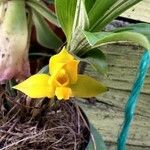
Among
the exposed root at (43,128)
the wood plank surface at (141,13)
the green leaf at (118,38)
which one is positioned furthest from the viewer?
the wood plank surface at (141,13)

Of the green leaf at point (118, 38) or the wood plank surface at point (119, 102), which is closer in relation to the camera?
the green leaf at point (118, 38)

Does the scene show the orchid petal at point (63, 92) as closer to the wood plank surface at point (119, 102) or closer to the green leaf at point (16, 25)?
the green leaf at point (16, 25)

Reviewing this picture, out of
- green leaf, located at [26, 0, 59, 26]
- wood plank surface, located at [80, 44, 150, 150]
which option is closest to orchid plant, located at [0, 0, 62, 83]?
green leaf, located at [26, 0, 59, 26]

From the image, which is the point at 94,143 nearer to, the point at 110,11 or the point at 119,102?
the point at 110,11

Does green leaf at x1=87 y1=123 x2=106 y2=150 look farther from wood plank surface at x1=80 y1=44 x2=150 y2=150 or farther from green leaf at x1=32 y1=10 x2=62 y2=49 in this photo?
wood plank surface at x1=80 y1=44 x2=150 y2=150

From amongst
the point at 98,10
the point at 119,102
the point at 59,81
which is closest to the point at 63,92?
the point at 59,81

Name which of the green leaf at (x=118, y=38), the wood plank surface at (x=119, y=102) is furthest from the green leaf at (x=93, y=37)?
the wood plank surface at (x=119, y=102)

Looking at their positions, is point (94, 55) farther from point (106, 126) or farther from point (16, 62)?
point (106, 126)
